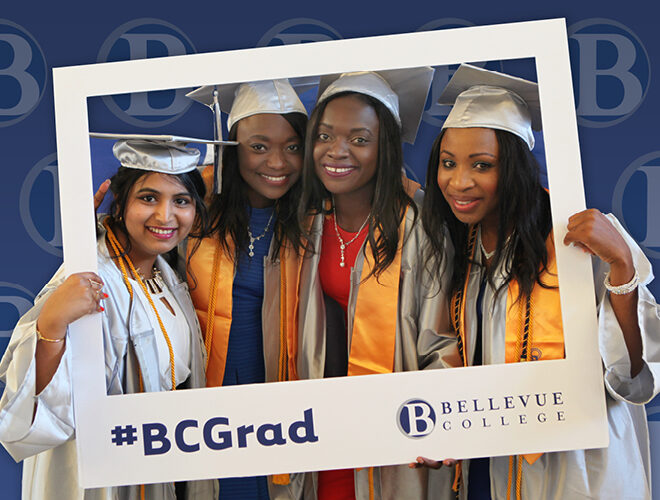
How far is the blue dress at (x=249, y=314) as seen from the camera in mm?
1805

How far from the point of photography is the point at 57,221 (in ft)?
7.64

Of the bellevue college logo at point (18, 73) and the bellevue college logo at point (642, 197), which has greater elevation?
the bellevue college logo at point (18, 73)

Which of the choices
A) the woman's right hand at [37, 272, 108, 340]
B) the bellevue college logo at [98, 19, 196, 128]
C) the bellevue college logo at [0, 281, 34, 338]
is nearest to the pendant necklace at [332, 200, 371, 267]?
the woman's right hand at [37, 272, 108, 340]

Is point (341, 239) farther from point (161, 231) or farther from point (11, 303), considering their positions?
point (11, 303)

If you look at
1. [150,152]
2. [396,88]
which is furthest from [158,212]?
[396,88]

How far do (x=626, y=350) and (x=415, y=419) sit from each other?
587 millimetres

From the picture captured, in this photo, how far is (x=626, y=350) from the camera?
1.69 meters

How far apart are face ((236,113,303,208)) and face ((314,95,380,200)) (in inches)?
2.7

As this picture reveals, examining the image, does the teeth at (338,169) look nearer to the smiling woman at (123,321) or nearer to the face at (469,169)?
the face at (469,169)

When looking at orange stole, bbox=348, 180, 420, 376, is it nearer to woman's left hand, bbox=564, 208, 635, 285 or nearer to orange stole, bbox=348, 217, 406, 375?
orange stole, bbox=348, 217, 406, 375

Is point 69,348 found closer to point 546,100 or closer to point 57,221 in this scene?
point 57,221

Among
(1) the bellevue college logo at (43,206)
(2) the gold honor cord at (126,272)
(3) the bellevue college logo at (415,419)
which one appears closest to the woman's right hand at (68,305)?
(2) the gold honor cord at (126,272)

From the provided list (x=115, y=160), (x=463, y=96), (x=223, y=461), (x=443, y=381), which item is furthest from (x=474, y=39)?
(x=223, y=461)

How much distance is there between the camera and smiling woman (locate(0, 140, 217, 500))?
1673 mm
